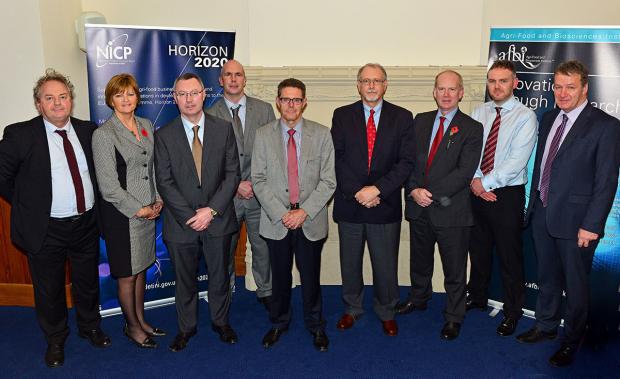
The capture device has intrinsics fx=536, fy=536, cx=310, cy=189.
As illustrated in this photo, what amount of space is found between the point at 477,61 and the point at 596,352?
242cm

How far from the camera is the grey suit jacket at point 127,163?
332 cm

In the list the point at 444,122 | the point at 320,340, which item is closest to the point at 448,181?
the point at 444,122

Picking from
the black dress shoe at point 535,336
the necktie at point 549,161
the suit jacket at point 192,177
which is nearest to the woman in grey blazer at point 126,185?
the suit jacket at point 192,177

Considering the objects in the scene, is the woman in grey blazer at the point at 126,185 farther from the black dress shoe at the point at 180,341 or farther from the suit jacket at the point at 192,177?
the black dress shoe at the point at 180,341

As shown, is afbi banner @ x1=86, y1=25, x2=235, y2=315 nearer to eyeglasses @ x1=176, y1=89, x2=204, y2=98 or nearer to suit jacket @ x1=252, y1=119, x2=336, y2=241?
eyeglasses @ x1=176, y1=89, x2=204, y2=98

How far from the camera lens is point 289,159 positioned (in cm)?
351

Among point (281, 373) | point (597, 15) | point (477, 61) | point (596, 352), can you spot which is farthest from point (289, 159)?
point (597, 15)

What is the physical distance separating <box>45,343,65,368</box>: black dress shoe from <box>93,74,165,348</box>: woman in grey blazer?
1.58 ft

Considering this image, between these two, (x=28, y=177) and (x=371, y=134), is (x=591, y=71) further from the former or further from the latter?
(x=28, y=177)

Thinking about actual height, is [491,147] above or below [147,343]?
above

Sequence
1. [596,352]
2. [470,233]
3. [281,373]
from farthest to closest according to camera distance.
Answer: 1. [470,233]
2. [596,352]
3. [281,373]

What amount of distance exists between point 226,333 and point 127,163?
1.36 meters

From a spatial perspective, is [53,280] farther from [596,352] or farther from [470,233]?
[596,352]

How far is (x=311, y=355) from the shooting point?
358cm
